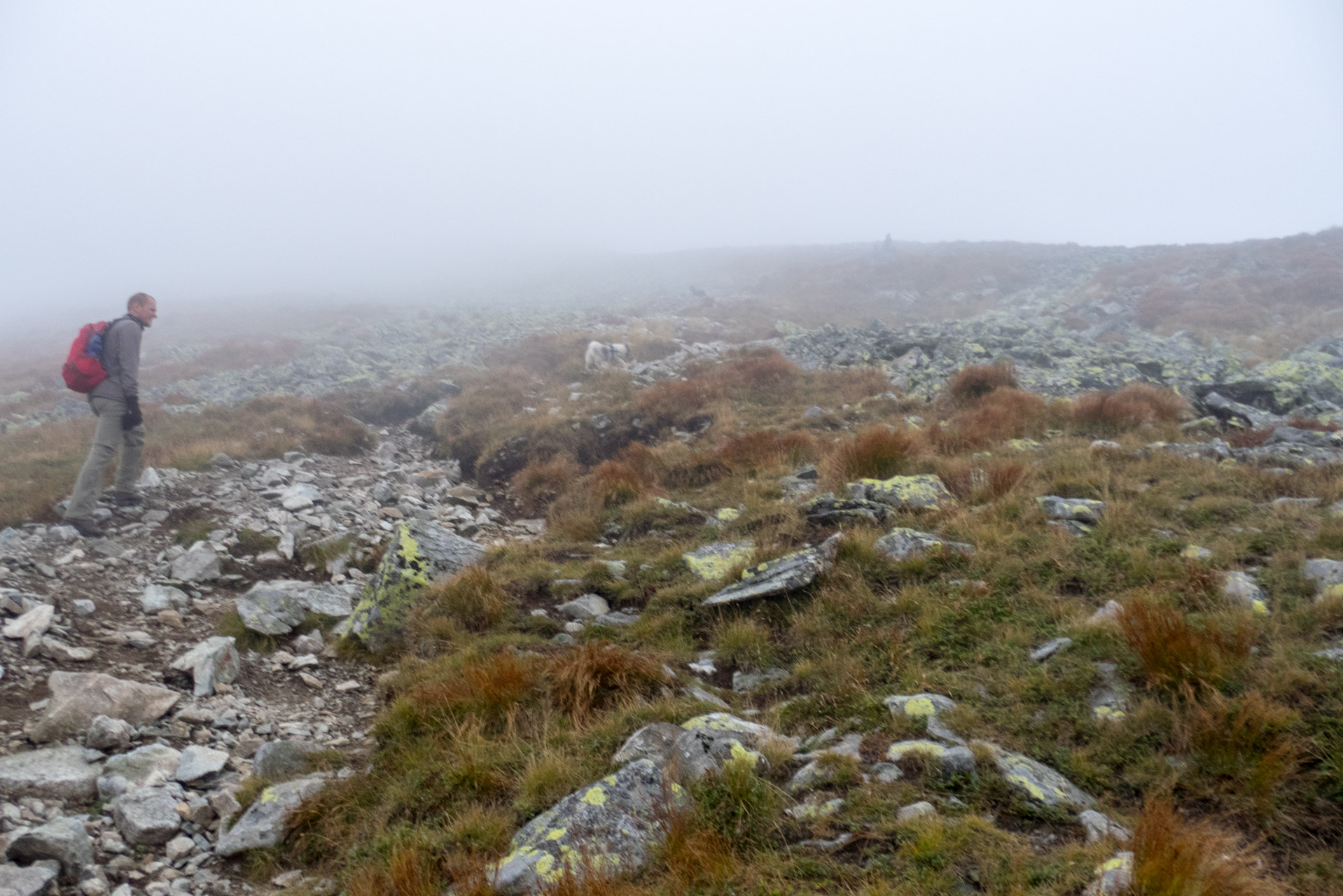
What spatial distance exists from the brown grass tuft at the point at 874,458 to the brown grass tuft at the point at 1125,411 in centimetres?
350

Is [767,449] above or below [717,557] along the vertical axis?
above

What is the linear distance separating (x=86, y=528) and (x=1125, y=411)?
14.9m

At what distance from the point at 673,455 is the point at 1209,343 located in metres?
21.5

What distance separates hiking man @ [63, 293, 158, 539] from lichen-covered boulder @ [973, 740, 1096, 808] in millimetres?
10480

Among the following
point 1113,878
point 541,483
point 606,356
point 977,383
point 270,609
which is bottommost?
point 270,609

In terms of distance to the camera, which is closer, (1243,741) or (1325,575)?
(1243,741)

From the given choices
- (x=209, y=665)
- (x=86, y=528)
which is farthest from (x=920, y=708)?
(x=86, y=528)

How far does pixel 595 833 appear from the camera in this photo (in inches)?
128

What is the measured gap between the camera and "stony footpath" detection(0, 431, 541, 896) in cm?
385

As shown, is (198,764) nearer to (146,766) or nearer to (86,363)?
(146,766)

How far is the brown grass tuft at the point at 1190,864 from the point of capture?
2.30m

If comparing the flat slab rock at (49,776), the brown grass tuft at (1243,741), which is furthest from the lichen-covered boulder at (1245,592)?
the flat slab rock at (49,776)

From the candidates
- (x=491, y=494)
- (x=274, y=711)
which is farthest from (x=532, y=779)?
(x=491, y=494)

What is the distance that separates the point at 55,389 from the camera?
67.0 ft
